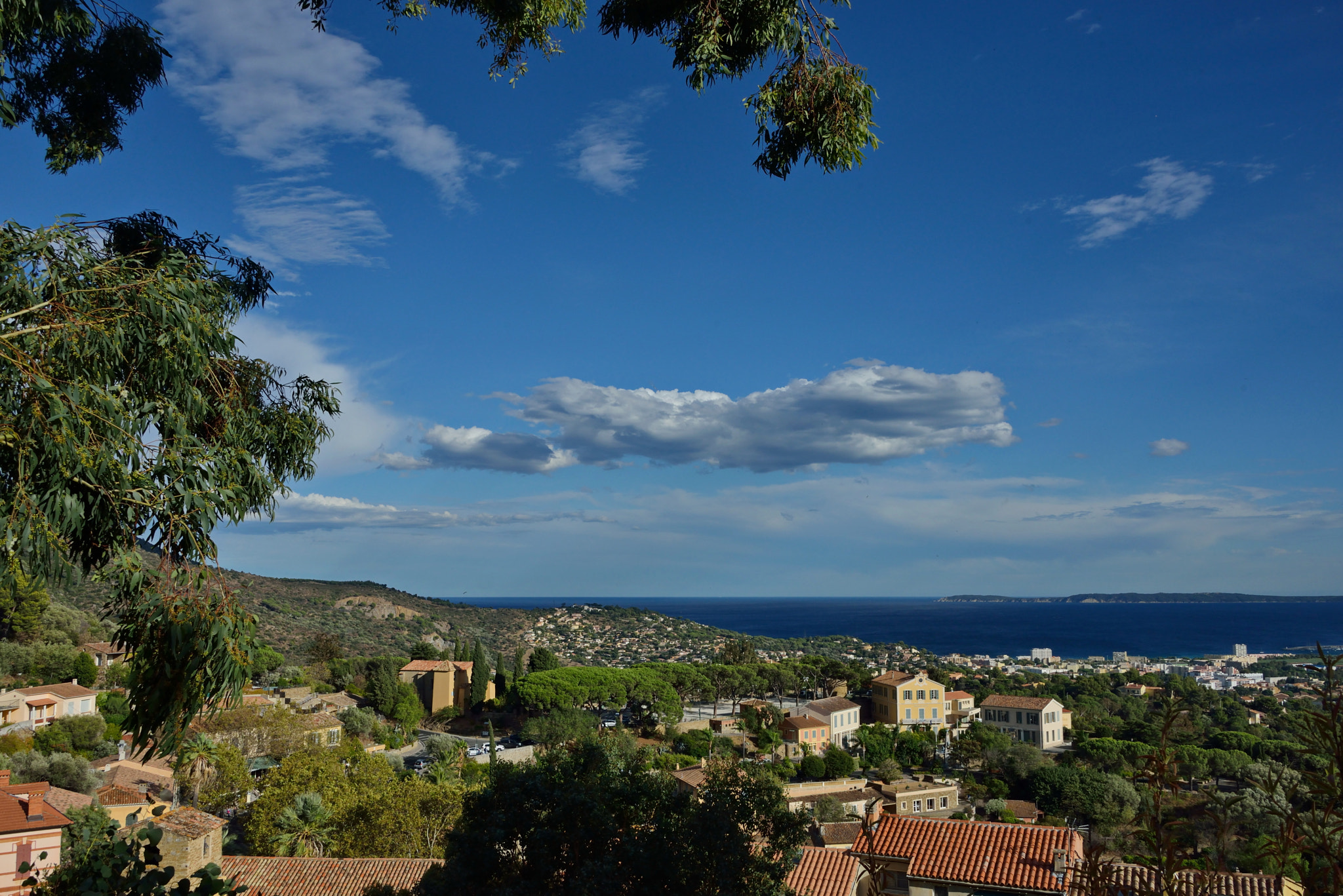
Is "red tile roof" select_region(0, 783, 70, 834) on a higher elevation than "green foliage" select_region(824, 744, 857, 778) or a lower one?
higher

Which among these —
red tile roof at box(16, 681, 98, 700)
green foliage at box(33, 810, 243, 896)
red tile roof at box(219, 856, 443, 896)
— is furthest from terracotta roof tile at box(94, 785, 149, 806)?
green foliage at box(33, 810, 243, 896)

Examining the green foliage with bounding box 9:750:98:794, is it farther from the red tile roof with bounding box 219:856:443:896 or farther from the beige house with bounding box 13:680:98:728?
the red tile roof with bounding box 219:856:443:896

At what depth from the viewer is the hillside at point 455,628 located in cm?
7225

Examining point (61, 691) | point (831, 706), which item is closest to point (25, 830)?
point (61, 691)

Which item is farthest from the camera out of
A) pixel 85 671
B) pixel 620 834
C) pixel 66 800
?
pixel 85 671

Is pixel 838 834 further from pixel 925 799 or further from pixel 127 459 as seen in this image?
pixel 127 459

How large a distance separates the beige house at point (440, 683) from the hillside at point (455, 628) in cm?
1194

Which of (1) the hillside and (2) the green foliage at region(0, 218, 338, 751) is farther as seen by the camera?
(1) the hillside

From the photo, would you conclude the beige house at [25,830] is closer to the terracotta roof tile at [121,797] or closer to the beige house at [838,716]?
the terracotta roof tile at [121,797]

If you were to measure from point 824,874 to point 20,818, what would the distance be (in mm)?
15402

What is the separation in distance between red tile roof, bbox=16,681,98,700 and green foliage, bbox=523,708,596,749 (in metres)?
21.0

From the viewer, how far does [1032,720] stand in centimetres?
5159

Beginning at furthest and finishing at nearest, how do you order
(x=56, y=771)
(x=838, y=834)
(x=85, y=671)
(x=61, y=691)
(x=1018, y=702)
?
(x=1018, y=702), (x=85, y=671), (x=61, y=691), (x=56, y=771), (x=838, y=834)

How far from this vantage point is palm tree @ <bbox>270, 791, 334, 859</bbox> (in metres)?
21.4
